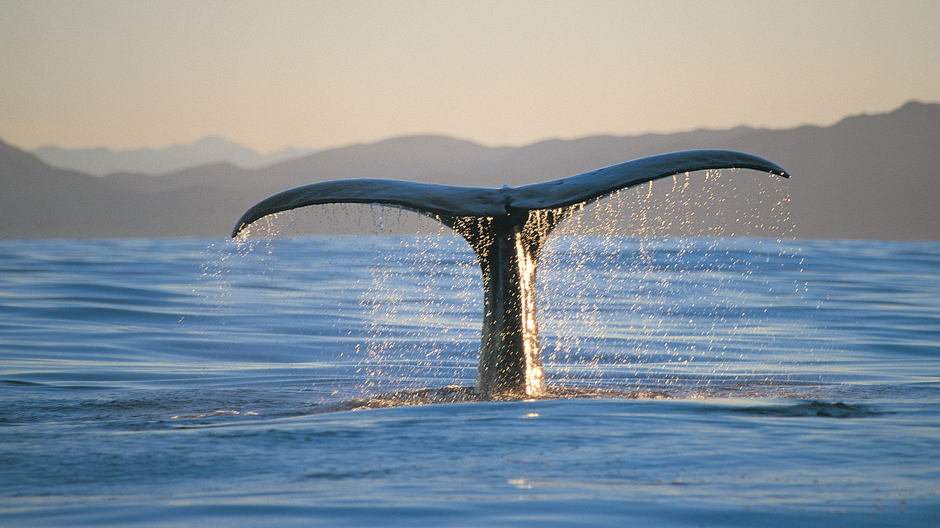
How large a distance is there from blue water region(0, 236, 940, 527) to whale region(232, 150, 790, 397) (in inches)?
19.1

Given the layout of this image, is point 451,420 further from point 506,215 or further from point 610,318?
point 610,318

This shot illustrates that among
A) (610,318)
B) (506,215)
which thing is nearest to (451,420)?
(506,215)

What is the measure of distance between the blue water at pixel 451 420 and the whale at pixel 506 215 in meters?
0.48

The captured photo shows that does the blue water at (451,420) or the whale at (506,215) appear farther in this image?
the whale at (506,215)

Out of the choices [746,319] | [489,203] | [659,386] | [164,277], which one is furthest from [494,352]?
[164,277]

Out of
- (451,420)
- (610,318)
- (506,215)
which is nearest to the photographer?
(451,420)

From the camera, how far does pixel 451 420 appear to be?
6.15 metres

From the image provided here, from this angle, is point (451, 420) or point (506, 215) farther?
point (506, 215)

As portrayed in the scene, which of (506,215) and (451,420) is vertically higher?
(506,215)

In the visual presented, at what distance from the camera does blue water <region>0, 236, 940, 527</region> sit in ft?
13.8

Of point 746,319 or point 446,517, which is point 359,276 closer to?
point 746,319

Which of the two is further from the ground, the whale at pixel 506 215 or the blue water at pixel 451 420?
the whale at pixel 506 215

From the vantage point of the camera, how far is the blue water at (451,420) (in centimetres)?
421

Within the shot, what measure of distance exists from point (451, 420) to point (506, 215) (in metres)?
1.85
